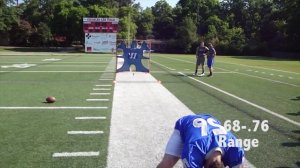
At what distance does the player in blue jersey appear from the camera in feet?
10.6

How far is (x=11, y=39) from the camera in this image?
87562 mm

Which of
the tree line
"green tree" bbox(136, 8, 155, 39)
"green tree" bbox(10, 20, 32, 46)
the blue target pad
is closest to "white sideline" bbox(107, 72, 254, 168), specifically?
the blue target pad

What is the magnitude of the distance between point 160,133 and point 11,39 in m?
85.8

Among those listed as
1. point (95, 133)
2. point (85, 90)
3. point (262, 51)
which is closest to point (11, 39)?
point (262, 51)

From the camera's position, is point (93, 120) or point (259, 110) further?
point (259, 110)

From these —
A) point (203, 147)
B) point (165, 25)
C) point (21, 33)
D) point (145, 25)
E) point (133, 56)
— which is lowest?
point (133, 56)

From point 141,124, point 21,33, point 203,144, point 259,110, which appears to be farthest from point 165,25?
point 203,144

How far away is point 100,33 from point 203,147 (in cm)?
2600

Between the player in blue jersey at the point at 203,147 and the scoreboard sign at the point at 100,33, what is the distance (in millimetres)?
24457

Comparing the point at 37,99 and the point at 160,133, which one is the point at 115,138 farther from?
the point at 37,99

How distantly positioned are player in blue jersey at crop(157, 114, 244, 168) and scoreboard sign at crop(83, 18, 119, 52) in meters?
24.5

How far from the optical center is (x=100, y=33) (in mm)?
28703

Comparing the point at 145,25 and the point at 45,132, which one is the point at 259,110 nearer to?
the point at 45,132

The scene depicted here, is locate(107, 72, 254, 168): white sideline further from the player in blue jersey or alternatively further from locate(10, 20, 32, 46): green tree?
locate(10, 20, 32, 46): green tree
